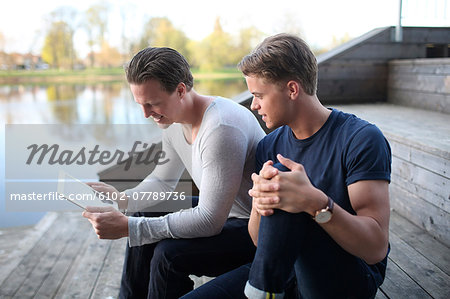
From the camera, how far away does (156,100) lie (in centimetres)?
105

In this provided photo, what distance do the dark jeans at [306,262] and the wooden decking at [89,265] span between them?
0.58 metres

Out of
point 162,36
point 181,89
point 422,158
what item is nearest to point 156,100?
point 181,89

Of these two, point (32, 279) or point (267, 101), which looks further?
point (32, 279)

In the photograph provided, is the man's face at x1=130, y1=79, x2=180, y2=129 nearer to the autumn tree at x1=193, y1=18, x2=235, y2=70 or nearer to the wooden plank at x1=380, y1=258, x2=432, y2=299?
the wooden plank at x1=380, y1=258, x2=432, y2=299

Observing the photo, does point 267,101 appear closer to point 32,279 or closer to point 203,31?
point 32,279

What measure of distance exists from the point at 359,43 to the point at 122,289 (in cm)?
289

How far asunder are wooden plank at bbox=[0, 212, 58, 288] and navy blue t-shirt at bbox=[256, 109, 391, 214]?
1.34 meters

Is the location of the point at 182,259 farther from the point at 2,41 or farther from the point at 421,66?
the point at 2,41


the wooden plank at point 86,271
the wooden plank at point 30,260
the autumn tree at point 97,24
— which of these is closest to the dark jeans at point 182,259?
the wooden plank at point 86,271

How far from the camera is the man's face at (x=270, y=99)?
2.94 feet

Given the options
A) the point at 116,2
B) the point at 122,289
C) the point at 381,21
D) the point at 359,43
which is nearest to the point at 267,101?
the point at 122,289

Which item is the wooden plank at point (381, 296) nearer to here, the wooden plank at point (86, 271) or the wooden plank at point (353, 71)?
the wooden plank at point (86, 271)

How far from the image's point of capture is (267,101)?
2.99 ft

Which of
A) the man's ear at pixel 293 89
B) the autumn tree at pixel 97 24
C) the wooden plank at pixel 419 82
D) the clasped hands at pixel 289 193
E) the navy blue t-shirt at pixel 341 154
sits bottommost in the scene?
the clasped hands at pixel 289 193
